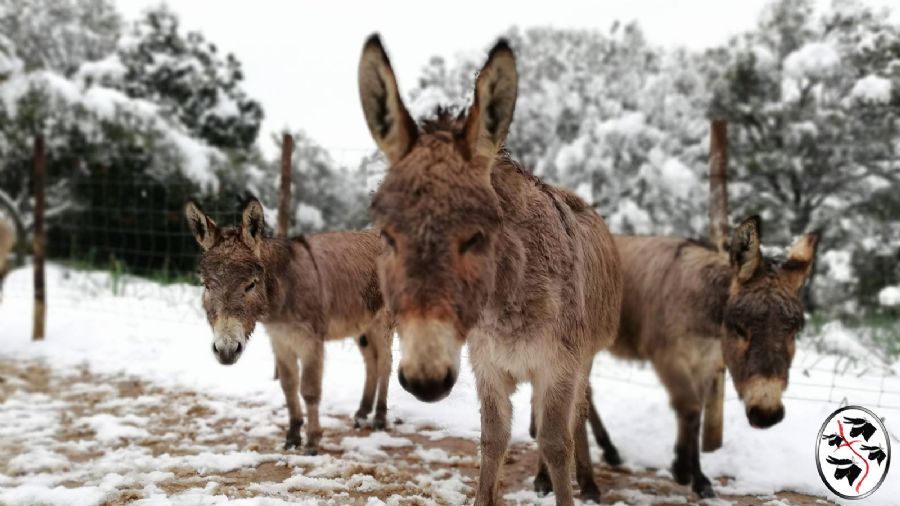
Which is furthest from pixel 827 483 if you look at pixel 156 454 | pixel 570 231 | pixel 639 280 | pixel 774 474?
pixel 156 454

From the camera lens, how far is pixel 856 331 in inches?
331

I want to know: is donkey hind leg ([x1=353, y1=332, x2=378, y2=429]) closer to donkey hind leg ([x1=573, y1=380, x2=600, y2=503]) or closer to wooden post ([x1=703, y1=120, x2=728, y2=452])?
donkey hind leg ([x1=573, y1=380, x2=600, y2=503])

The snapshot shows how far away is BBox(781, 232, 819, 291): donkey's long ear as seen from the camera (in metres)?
3.68

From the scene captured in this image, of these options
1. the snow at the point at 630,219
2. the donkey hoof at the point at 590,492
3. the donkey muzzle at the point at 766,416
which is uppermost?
the snow at the point at 630,219

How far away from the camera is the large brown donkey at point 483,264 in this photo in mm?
1854

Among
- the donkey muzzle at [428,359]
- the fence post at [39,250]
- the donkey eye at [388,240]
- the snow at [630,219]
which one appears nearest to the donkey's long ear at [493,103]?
the donkey eye at [388,240]

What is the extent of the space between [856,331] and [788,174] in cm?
897

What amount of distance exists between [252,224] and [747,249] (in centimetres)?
340

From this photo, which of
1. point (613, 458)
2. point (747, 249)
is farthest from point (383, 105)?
point (613, 458)

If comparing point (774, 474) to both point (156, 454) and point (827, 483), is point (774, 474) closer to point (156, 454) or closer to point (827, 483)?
point (827, 483)

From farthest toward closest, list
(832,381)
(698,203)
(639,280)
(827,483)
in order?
1. (698,203)
2. (832,381)
3. (639,280)
4. (827,483)

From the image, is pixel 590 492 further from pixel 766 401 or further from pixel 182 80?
pixel 182 80

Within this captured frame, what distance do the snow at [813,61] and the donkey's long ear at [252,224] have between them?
52.2ft

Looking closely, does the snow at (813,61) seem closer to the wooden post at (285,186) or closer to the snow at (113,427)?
the wooden post at (285,186)
